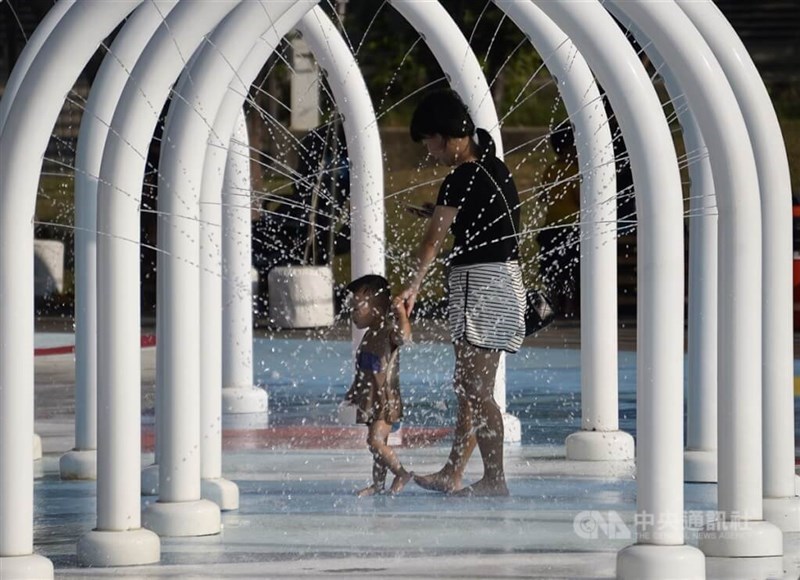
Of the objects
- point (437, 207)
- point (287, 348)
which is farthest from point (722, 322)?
point (287, 348)

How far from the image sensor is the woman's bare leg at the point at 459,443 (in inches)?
325

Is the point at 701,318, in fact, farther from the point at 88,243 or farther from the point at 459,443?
the point at 88,243

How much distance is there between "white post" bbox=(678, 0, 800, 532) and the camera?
726 cm

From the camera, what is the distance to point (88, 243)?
→ 901cm

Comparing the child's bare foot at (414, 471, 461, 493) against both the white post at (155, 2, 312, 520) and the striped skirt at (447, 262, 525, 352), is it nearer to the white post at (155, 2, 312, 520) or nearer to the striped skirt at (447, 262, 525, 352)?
the striped skirt at (447, 262, 525, 352)

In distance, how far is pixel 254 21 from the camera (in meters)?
7.44

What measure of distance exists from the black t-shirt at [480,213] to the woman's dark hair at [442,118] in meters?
0.17

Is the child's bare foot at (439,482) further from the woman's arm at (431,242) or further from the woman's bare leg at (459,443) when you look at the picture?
the woman's arm at (431,242)

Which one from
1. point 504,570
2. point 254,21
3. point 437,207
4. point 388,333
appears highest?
point 254,21

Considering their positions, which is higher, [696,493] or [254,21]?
[254,21]

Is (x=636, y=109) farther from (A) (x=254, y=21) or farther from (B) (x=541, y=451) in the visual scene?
(B) (x=541, y=451)

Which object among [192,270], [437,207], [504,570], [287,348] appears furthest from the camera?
[287,348]

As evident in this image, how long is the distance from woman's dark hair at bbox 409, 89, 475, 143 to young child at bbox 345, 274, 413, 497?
67 centimetres

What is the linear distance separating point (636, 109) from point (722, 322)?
93 centimetres
